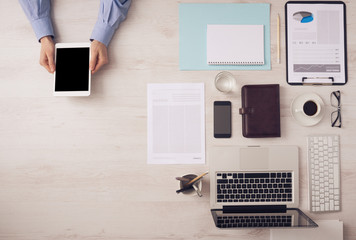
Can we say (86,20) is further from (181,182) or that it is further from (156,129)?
(181,182)

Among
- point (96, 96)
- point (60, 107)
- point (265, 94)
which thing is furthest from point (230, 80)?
point (60, 107)

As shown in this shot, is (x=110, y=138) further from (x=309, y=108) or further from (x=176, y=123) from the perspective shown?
(x=309, y=108)

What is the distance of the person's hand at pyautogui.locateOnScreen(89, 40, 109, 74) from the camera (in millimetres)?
1038

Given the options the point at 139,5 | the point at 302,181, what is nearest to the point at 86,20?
the point at 139,5

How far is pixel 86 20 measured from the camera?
1092 millimetres

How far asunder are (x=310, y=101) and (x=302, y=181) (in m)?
0.33

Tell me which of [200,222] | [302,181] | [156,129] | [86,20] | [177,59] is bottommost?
[200,222]

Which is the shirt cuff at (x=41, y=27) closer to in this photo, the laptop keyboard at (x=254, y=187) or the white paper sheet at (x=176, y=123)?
the white paper sheet at (x=176, y=123)

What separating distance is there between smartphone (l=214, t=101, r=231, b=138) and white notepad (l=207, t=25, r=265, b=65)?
0.18 meters

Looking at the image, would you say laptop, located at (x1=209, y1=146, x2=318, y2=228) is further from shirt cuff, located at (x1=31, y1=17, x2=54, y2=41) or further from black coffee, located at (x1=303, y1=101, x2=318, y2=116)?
shirt cuff, located at (x1=31, y1=17, x2=54, y2=41)

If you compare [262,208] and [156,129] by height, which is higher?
[156,129]

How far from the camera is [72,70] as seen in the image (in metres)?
1.05

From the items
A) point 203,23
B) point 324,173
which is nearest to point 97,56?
point 203,23

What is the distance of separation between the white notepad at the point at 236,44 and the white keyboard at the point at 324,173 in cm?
42
